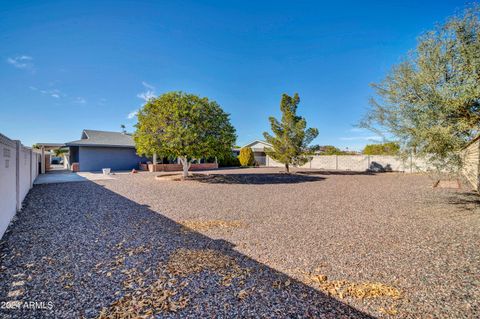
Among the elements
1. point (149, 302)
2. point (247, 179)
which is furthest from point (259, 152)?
point (149, 302)

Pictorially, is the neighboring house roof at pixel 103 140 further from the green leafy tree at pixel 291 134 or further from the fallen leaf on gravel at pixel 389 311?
the fallen leaf on gravel at pixel 389 311

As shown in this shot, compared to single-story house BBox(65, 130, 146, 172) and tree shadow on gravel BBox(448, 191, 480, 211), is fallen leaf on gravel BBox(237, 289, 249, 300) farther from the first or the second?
single-story house BBox(65, 130, 146, 172)

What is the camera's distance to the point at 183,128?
13875mm

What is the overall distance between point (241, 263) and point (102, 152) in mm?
23398

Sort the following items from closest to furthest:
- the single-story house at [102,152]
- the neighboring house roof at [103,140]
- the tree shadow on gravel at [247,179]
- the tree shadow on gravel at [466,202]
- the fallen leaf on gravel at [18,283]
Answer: the fallen leaf on gravel at [18,283]
the tree shadow on gravel at [466,202]
the tree shadow on gravel at [247,179]
the neighboring house roof at [103,140]
the single-story house at [102,152]

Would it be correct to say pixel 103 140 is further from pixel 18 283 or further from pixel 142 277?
pixel 142 277

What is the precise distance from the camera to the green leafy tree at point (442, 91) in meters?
6.06

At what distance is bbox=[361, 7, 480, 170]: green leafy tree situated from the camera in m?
6.06

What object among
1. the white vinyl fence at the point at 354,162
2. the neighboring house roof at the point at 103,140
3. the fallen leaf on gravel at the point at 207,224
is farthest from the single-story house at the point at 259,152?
the fallen leaf on gravel at the point at 207,224

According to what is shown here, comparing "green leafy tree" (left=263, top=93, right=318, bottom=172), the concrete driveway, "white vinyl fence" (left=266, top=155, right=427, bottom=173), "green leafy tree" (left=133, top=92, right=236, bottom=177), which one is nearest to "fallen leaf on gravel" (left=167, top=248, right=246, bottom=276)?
"green leafy tree" (left=133, top=92, right=236, bottom=177)

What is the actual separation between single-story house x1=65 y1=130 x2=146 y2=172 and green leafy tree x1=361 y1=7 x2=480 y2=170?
22.3m

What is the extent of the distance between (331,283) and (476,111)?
704cm

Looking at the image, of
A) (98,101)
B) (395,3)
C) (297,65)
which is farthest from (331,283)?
(98,101)

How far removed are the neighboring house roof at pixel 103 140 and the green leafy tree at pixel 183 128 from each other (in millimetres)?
8740
